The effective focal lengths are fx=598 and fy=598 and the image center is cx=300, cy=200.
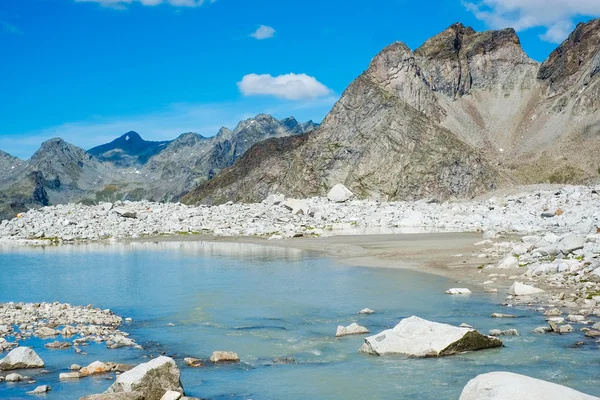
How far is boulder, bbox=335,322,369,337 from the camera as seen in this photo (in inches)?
738

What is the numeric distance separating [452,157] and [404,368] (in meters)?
122

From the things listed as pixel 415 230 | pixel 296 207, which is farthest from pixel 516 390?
pixel 296 207

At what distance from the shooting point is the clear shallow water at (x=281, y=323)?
13.9 m

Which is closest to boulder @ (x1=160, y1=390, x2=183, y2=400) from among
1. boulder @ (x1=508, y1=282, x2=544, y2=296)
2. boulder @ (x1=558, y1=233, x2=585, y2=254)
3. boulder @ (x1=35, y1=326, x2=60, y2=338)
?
boulder @ (x1=35, y1=326, x2=60, y2=338)

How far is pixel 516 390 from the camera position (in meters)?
9.67

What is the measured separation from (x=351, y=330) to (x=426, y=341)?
3.35m

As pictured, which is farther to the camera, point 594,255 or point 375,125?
point 375,125

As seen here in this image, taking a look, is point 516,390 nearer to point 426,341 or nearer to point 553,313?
point 426,341

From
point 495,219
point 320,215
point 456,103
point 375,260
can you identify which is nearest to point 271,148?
point 456,103

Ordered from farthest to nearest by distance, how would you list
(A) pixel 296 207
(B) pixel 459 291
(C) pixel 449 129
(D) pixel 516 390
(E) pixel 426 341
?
(C) pixel 449 129 → (A) pixel 296 207 → (B) pixel 459 291 → (E) pixel 426 341 → (D) pixel 516 390

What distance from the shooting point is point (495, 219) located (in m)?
64.3

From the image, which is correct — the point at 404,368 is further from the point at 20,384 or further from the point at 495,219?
the point at 495,219

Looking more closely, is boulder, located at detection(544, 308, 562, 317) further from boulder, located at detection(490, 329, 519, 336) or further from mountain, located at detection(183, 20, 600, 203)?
mountain, located at detection(183, 20, 600, 203)

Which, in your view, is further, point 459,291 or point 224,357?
point 459,291
